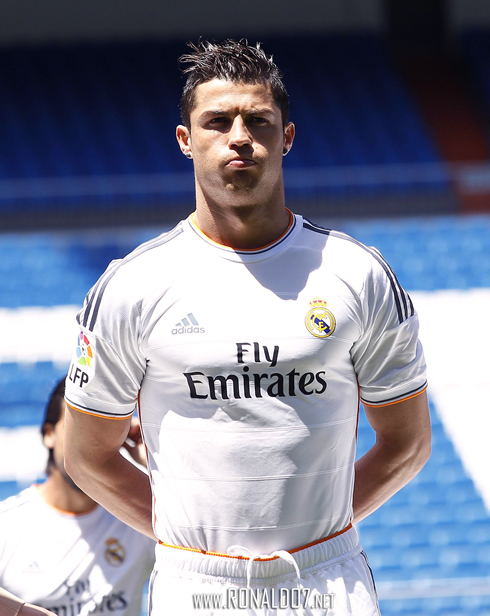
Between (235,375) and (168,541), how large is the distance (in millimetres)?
390

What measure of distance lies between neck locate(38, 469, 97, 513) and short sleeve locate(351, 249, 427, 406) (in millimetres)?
1267

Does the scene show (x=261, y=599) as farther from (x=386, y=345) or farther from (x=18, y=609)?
(x=18, y=609)

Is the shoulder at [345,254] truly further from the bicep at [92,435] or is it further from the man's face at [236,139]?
the bicep at [92,435]

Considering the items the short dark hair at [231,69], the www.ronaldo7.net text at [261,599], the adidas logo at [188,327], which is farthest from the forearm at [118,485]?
the short dark hair at [231,69]

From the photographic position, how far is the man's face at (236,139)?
1.49 meters

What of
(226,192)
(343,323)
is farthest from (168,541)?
(226,192)

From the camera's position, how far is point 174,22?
13242 millimetres

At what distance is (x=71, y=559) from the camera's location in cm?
248

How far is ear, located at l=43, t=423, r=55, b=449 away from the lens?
8.45 feet

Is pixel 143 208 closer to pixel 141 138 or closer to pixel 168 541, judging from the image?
pixel 141 138

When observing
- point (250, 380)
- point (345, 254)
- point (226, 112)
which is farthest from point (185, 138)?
point (250, 380)

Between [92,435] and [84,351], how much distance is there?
0.19m

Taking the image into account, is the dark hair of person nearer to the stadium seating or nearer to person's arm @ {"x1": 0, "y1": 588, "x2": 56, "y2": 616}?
person's arm @ {"x1": 0, "y1": 588, "x2": 56, "y2": 616}

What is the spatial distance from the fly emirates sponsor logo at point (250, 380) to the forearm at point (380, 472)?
0.37 m
